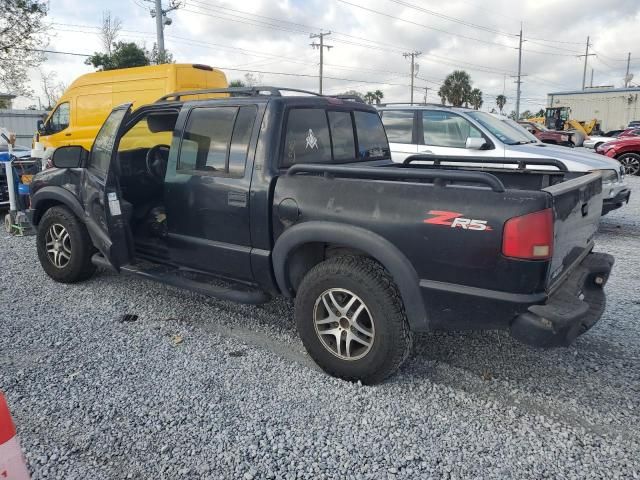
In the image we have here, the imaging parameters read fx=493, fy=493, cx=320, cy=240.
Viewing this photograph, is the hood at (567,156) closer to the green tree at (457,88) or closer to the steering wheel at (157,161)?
the steering wheel at (157,161)

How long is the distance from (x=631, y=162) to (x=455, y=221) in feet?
48.3

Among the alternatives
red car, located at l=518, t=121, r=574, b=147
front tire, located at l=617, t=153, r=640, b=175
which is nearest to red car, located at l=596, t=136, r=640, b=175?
front tire, located at l=617, t=153, r=640, b=175

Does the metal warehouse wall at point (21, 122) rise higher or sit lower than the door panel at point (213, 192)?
higher

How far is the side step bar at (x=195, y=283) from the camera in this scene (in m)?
3.67

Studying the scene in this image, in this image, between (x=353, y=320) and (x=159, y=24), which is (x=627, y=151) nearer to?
(x=353, y=320)

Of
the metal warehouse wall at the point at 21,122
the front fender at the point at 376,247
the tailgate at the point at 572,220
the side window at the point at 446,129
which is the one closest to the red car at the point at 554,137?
the side window at the point at 446,129

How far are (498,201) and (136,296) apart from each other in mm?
3597

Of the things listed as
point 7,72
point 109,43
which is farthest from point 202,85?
point 109,43

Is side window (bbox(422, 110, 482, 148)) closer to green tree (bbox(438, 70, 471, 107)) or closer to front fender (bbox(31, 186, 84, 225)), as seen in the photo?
front fender (bbox(31, 186, 84, 225))

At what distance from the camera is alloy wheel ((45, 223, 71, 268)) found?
4871 mm

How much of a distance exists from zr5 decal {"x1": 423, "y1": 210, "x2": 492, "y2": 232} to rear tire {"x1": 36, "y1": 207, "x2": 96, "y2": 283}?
3.52 metres

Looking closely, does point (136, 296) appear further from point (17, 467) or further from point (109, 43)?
point (109, 43)

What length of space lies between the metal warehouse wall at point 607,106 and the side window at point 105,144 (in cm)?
4821

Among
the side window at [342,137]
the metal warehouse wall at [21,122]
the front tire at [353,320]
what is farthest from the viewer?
the metal warehouse wall at [21,122]
